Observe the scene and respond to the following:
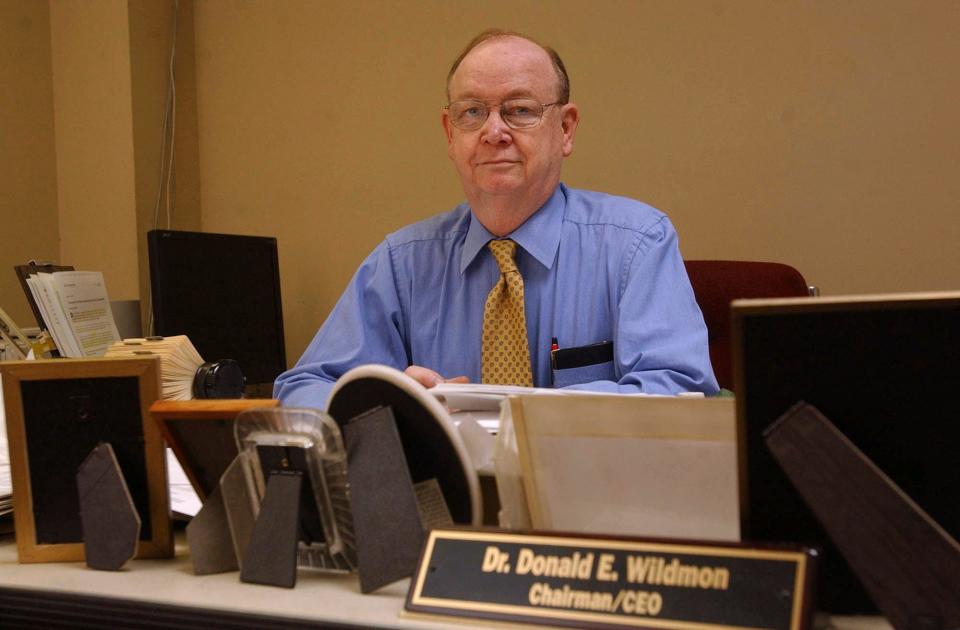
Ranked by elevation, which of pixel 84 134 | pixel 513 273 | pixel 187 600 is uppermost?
pixel 84 134

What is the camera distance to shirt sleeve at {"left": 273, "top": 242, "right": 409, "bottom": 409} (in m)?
1.66

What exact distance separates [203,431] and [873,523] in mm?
567

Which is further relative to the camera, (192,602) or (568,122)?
(568,122)

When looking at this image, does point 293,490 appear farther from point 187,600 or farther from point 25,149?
point 25,149

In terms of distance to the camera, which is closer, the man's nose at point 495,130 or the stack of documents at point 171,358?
the stack of documents at point 171,358

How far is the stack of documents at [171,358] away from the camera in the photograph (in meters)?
1.58

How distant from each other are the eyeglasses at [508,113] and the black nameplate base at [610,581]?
1213 millimetres

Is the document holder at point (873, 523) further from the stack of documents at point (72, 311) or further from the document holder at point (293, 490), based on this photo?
the stack of documents at point (72, 311)

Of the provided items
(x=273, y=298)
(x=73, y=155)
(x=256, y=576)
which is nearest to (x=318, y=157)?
(x=273, y=298)

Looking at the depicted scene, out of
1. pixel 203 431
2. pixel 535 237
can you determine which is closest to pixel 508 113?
pixel 535 237

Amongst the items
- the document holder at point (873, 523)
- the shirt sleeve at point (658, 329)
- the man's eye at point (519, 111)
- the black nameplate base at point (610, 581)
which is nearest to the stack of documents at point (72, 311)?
the man's eye at point (519, 111)

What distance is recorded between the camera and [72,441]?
88 centimetres

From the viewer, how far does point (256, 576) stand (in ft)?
2.54

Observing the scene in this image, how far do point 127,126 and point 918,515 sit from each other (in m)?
3.09
